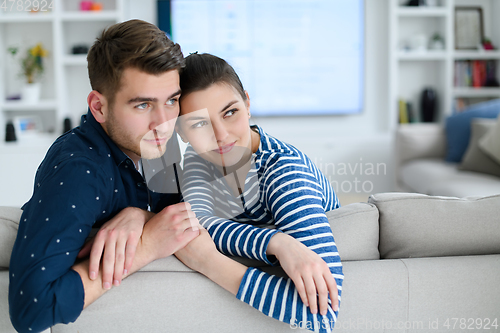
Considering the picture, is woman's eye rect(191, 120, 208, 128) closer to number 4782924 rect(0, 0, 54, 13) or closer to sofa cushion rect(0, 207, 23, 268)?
sofa cushion rect(0, 207, 23, 268)

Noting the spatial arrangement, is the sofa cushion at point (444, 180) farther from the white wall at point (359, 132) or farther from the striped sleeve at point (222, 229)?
the striped sleeve at point (222, 229)

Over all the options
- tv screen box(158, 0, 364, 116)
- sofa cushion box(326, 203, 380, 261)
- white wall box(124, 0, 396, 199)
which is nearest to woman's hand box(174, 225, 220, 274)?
sofa cushion box(326, 203, 380, 261)

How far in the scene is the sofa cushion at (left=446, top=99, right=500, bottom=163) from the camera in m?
3.06

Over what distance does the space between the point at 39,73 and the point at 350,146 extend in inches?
119

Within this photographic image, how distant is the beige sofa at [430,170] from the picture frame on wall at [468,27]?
139 cm

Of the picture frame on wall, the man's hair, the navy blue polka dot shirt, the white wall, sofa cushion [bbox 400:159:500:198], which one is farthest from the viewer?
the picture frame on wall

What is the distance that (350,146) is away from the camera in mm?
3918

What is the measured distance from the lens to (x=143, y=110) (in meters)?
1.07

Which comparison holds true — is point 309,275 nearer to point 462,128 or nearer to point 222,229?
point 222,229

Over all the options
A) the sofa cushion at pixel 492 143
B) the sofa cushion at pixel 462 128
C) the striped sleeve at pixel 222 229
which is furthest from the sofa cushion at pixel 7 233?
the sofa cushion at pixel 462 128

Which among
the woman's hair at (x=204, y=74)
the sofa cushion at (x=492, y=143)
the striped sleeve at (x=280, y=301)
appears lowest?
the striped sleeve at (x=280, y=301)

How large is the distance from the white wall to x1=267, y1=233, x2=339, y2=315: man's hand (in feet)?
9.85

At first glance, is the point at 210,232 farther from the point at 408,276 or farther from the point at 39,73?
the point at 39,73

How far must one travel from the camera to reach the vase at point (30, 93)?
3.84 metres
